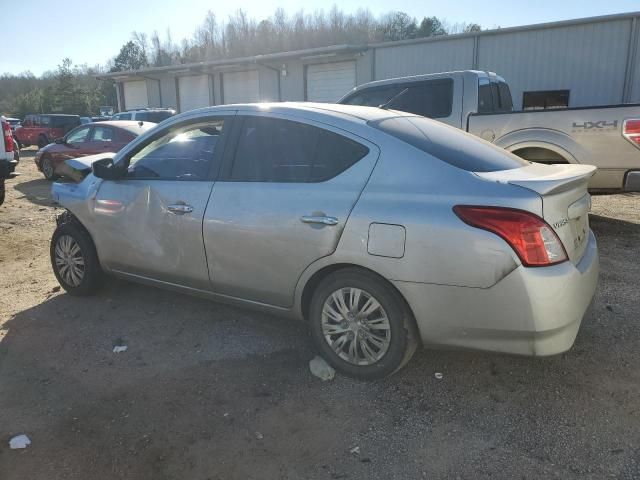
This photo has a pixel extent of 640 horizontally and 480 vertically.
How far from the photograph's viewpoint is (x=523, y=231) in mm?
2580

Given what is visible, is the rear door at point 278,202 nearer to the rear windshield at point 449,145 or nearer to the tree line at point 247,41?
the rear windshield at point 449,145

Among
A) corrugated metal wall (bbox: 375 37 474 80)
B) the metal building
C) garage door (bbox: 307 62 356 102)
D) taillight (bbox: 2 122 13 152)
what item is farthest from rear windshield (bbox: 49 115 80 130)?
taillight (bbox: 2 122 13 152)

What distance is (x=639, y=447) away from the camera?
2.53 meters

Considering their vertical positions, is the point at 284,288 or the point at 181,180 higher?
the point at 181,180

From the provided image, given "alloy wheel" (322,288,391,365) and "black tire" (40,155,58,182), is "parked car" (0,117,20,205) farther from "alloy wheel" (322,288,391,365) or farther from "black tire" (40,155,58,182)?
"alloy wheel" (322,288,391,365)

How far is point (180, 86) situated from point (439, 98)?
22.6 metres

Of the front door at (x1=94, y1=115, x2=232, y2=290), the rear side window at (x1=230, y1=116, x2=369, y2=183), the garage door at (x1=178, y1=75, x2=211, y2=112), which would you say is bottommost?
the front door at (x1=94, y1=115, x2=232, y2=290)

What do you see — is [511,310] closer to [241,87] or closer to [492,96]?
[492,96]

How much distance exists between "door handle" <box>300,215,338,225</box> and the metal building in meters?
15.7

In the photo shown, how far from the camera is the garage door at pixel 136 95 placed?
29.5m

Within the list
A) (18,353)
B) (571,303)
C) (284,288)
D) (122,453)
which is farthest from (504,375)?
(18,353)

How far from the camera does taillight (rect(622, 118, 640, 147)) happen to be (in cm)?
597

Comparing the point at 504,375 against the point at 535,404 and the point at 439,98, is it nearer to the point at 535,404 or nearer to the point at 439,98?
the point at 535,404

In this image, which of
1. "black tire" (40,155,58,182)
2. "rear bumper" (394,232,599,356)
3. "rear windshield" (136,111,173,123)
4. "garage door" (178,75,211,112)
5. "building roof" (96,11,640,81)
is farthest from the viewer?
"garage door" (178,75,211,112)
